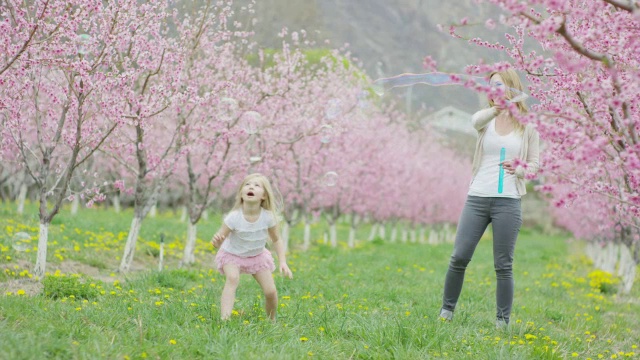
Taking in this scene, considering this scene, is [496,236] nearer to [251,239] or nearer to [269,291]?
[269,291]

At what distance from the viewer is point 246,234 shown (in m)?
5.62

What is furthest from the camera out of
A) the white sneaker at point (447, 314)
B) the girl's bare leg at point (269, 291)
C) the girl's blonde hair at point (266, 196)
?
the white sneaker at point (447, 314)

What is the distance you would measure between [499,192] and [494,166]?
A: 0.28m

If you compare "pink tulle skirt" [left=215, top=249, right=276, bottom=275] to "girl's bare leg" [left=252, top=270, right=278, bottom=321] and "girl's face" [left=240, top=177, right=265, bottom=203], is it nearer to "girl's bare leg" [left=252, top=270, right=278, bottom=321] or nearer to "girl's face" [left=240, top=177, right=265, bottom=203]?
"girl's bare leg" [left=252, top=270, right=278, bottom=321]

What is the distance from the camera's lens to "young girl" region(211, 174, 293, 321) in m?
5.55

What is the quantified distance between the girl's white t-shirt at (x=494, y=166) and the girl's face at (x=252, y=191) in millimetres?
2053

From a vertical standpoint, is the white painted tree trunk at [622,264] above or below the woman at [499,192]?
below

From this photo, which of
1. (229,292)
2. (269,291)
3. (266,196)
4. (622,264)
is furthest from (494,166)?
(622,264)

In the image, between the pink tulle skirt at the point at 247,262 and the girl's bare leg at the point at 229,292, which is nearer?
the girl's bare leg at the point at 229,292

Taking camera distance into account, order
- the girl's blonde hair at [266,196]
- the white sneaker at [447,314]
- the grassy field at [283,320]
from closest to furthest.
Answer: the grassy field at [283,320]
the girl's blonde hair at [266,196]
the white sneaker at [447,314]

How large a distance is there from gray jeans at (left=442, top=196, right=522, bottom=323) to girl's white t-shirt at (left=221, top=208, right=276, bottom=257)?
6.13 ft

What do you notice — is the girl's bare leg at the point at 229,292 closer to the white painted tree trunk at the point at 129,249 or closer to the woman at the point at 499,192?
the woman at the point at 499,192

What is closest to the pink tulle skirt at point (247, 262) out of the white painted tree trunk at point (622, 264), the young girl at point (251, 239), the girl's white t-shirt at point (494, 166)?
the young girl at point (251, 239)

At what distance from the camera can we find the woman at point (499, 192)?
225 inches
